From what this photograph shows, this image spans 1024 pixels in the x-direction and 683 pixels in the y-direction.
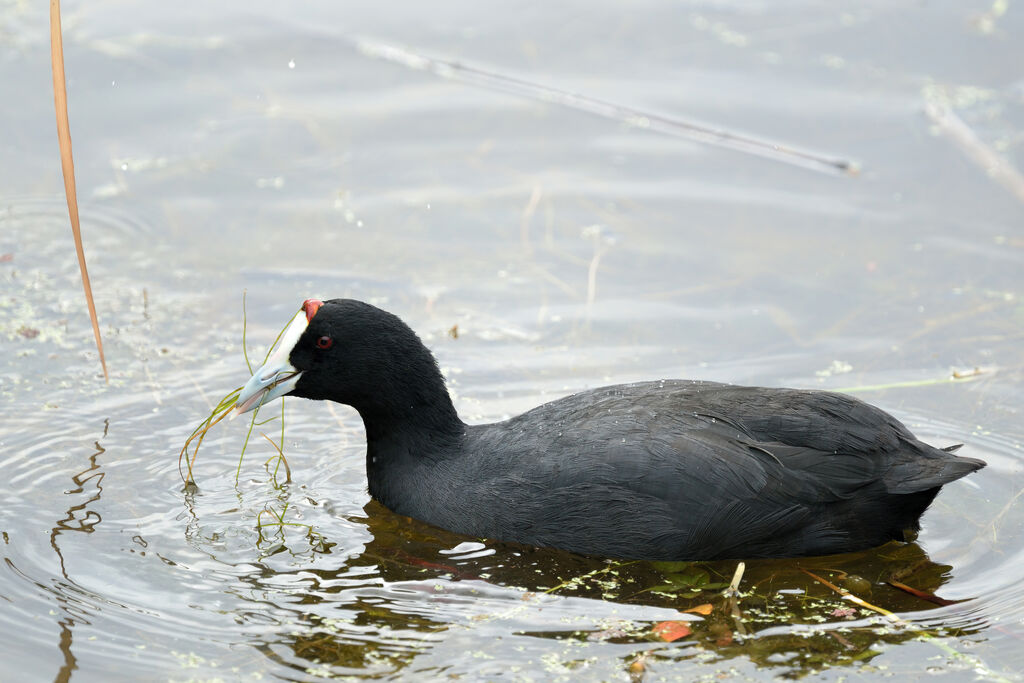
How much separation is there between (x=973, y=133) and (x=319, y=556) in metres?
4.88

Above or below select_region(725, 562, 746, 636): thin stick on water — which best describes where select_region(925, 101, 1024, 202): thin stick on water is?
above

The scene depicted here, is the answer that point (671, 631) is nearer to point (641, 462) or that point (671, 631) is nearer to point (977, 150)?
point (641, 462)

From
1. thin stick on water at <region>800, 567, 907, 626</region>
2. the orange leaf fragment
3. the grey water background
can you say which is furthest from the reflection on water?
thin stick on water at <region>800, 567, 907, 626</region>

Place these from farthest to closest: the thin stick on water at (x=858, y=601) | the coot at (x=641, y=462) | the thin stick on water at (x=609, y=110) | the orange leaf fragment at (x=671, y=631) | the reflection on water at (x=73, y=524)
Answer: the thin stick on water at (x=609, y=110) → the coot at (x=641, y=462) → the thin stick on water at (x=858, y=601) → the orange leaf fragment at (x=671, y=631) → the reflection on water at (x=73, y=524)

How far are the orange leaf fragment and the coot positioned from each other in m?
0.31

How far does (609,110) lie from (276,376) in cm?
377

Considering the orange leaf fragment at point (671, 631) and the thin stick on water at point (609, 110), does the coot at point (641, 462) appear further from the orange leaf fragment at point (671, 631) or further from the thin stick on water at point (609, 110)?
the thin stick on water at point (609, 110)

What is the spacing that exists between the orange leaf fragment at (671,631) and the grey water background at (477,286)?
37 mm

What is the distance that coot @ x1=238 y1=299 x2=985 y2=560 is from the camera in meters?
4.35

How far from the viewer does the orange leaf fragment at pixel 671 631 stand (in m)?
4.10

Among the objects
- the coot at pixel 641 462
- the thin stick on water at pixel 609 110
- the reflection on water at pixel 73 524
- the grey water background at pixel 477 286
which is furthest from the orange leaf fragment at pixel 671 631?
the thin stick on water at pixel 609 110

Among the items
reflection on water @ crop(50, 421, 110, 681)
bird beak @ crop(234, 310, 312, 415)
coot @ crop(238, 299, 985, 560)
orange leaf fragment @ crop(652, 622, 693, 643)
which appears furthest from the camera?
bird beak @ crop(234, 310, 312, 415)

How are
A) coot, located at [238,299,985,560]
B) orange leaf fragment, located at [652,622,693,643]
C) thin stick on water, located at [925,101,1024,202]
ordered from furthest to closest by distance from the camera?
thin stick on water, located at [925,101,1024,202] → coot, located at [238,299,985,560] → orange leaf fragment, located at [652,622,693,643]

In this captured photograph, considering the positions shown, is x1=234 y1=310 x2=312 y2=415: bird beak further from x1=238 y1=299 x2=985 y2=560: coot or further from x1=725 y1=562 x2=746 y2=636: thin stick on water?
x1=725 y1=562 x2=746 y2=636: thin stick on water
